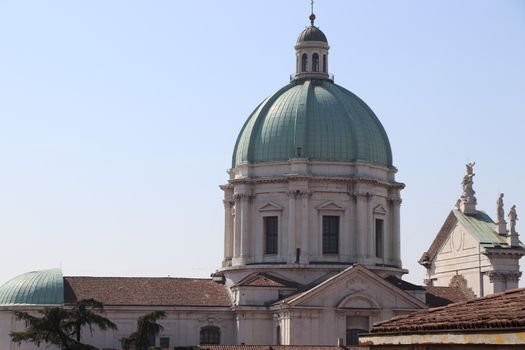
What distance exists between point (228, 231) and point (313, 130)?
27.9ft

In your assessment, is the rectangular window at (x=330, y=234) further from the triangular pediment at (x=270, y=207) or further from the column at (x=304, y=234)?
the triangular pediment at (x=270, y=207)

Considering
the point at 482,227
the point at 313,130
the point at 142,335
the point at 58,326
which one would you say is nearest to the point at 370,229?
the point at 313,130

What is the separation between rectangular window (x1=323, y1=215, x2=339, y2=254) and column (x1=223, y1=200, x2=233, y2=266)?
6668mm

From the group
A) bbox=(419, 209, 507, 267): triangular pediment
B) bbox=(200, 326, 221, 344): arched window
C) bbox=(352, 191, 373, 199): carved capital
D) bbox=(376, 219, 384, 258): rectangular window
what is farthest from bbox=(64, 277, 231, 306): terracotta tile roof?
bbox=(419, 209, 507, 267): triangular pediment

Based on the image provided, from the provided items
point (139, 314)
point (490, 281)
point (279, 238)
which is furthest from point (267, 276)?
point (490, 281)

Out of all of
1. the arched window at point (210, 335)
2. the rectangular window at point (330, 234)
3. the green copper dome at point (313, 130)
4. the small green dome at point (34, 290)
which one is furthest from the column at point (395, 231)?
the small green dome at point (34, 290)

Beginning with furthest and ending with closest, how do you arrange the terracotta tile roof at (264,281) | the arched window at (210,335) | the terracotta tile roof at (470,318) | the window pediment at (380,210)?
the window pediment at (380,210), the arched window at (210,335), the terracotta tile roof at (264,281), the terracotta tile roof at (470,318)

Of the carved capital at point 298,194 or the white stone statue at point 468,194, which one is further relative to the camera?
the white stone statue at point 468,194

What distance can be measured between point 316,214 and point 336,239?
1927mm

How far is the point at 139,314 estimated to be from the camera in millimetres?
68625

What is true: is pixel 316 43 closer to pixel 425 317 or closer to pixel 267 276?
pixel 267 276

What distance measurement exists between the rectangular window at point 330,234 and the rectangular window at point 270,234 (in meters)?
2.90

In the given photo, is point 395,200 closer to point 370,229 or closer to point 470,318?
point 370,229

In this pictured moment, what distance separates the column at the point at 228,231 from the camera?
74.1 meters
